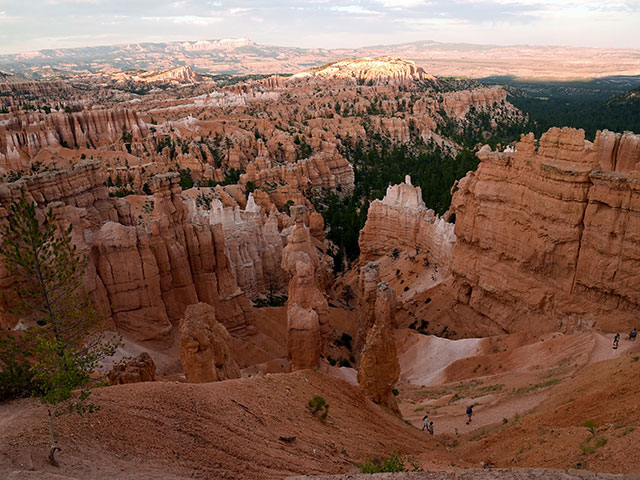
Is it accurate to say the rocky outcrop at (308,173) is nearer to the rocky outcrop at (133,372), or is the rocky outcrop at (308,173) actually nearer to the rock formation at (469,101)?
the rocky outcrop at (133,372)

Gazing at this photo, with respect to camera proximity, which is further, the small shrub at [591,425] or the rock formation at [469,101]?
the rock formation at [469,101]

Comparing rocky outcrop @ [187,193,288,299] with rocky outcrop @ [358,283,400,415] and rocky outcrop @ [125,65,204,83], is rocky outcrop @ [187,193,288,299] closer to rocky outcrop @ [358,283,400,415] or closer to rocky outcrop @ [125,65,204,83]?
rocky outcrop @ [358,283,400,415]

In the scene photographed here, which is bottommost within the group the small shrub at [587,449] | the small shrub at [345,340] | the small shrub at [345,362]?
the small shrub at [345,340]

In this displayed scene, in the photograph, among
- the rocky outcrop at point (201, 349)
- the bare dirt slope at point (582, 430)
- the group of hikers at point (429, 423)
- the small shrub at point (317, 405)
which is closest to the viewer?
the bare dirt slope at point (582, 430)

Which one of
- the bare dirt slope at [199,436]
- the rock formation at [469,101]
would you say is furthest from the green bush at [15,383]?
the rock formation at [469,101]

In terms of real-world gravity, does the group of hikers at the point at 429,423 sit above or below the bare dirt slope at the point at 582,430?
below

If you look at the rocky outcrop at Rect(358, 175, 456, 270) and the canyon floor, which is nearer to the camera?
the canyon floor

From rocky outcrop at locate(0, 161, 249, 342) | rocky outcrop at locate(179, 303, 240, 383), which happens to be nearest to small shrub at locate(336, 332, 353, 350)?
rocky outcrop at locate(0, 161, 249, 342)

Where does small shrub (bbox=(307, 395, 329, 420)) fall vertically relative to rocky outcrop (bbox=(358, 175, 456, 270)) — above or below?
above
